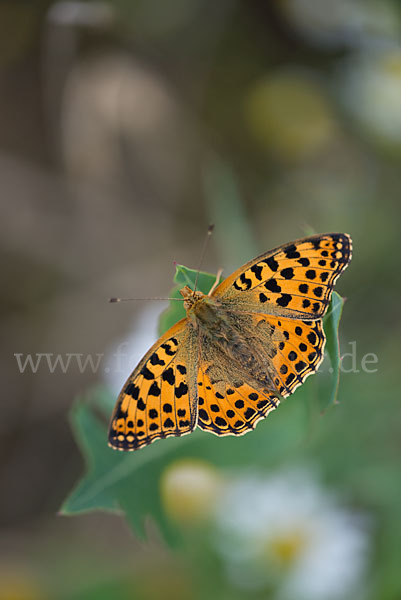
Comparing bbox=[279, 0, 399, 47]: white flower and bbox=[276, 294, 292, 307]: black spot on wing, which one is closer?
bbox=[276, 294, 292, 307]: black spot on wing

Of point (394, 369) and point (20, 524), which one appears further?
point (20, 524)

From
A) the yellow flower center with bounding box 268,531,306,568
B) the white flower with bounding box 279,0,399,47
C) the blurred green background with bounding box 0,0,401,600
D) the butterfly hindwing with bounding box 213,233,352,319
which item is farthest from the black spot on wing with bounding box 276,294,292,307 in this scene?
the white flower with bounding box 279,0,399,47

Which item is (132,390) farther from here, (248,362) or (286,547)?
(286,547)

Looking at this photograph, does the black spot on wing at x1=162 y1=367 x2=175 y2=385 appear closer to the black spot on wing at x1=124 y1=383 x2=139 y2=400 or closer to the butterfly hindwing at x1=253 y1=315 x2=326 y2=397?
the black spot on wing at x1=124 y1=383 x2=139 y2=400

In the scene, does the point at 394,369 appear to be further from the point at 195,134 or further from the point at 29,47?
the point at 29,47

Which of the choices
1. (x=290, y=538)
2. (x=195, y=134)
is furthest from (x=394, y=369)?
(x=195, y=134)

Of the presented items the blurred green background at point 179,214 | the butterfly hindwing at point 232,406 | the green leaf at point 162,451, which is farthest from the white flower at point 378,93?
the butterfly hindwing at point 232,406
